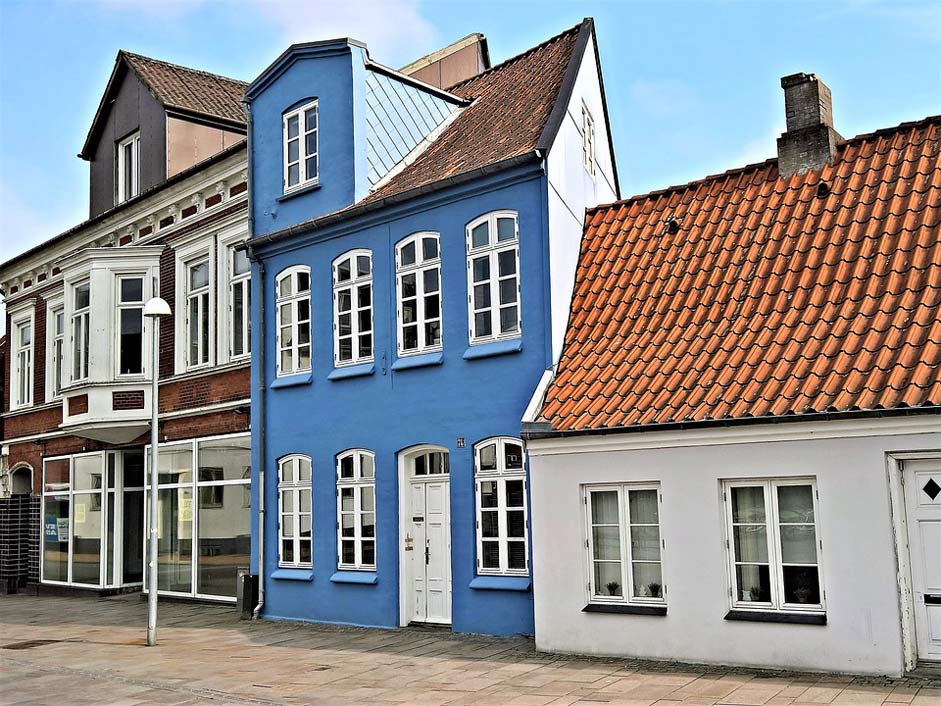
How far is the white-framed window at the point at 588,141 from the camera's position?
1614 centimetres

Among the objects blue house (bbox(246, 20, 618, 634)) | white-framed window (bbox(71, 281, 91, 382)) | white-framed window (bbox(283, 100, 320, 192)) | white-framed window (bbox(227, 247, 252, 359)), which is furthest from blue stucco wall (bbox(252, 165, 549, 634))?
white-framed window (bbox(71, 281, 91, 382))

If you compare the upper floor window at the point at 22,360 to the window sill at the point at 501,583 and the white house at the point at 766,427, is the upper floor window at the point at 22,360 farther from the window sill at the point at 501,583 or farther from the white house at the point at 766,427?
the white house at the point at 766,427

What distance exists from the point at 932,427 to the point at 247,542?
12279 millimetres

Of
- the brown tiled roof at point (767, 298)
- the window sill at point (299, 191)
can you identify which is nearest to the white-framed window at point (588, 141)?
the brown tiled roof at point (767, 298)

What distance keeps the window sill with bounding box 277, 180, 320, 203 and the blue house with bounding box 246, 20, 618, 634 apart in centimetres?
7

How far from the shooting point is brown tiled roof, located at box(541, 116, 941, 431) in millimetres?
10938

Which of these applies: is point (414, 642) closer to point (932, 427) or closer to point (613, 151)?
point (932, 427)

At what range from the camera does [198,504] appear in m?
19.9

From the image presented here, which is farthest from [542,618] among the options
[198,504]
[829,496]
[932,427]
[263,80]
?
[263,80]

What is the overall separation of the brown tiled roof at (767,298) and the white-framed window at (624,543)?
880 millimetres

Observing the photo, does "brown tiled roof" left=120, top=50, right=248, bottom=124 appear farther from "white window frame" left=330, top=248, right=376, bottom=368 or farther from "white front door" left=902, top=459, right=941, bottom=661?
"white front door" left=902, top=459, right=941, bottom=661

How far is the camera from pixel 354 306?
16.4 m

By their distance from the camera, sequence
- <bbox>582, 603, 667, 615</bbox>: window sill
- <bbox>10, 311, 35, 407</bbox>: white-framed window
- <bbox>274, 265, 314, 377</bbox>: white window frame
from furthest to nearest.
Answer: <bbox>10, 311, 35, 407</bbox>: white-framed window < <bbox>274, 265, 314, 377</bbox>: white window frame < <bbox>582, 603, 667, 615</bbox>: window sill

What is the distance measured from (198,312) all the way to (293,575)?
6.13 m
